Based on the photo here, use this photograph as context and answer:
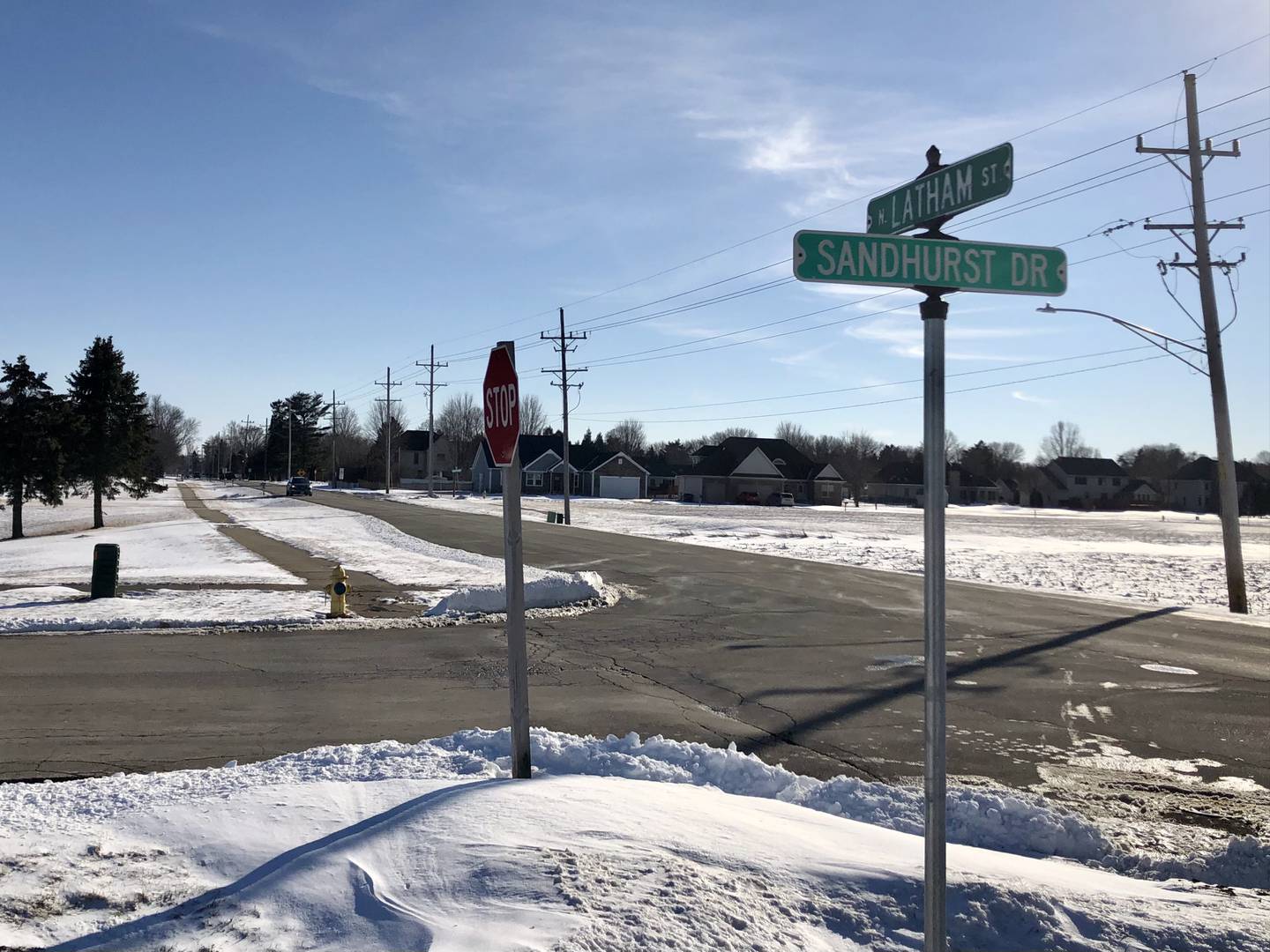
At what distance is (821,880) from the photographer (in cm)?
420

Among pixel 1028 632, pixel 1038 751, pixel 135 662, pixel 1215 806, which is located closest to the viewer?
pixel 1215 806

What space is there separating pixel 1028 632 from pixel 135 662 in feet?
42.5

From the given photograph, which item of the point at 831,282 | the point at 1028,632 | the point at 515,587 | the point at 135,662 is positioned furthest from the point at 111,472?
the point at 831,282

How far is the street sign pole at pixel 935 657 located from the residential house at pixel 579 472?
3904 inches

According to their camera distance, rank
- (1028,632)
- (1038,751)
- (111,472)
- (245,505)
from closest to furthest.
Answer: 1. (1038,751)
2. (1028,632)
3. (111,472)
4. (245,505)

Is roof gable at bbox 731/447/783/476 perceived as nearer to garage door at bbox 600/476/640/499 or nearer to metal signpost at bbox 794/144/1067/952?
garage door at bbox 600/476/640/499

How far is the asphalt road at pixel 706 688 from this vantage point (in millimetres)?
8078

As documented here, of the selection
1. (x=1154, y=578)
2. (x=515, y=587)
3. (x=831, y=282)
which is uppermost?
(x=831, y=282)

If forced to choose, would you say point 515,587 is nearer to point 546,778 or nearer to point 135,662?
point 546,778

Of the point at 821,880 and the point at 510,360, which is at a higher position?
the point at 510,360

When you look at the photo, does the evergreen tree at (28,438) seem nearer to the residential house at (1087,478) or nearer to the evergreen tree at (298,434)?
the evergreen tree at (298,434)

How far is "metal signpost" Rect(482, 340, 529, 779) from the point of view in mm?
5574

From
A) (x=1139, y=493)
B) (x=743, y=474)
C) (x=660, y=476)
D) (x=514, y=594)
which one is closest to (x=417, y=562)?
(x=514, y=594)

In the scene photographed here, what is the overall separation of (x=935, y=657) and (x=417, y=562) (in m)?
23.9
